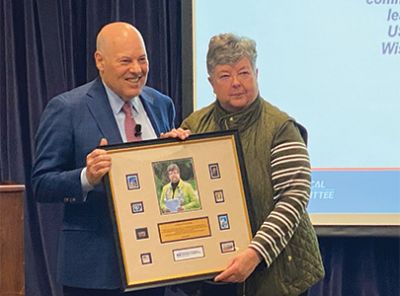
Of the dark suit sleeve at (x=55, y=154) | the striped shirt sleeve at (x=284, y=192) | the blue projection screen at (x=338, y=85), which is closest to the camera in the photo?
the striped shirt sleeve at (x=284, y=192)

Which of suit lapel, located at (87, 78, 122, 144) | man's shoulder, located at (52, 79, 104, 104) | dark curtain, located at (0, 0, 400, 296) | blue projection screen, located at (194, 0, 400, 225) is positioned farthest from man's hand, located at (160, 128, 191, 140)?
dark curtain, located at (0, 0, 400, 296)

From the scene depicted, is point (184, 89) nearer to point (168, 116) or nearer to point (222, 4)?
point (222, 4)

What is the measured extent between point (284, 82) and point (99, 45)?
1.30 m

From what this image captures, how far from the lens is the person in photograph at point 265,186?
6.29 feet

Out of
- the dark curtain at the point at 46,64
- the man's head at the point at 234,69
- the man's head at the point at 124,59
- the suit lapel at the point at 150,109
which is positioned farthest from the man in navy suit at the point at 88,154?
the dark curtain at the point at 46,64

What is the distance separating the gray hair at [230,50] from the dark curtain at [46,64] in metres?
1.56

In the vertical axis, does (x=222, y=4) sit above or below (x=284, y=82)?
above

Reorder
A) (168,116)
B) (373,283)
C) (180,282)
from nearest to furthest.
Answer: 1. (180,282)
2. (168,116)
3. (373,283)

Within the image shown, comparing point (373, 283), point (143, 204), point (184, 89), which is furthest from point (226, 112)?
point (373, 283)

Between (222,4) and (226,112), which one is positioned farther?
(222,4)

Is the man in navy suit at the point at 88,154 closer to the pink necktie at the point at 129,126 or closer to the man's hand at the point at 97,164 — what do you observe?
the pink necktie at the point at 129,126

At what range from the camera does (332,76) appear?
3268 millimetres

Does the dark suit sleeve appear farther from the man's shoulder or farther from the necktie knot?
the necktie knot

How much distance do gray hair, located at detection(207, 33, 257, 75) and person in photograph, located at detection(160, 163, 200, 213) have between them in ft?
1.00
